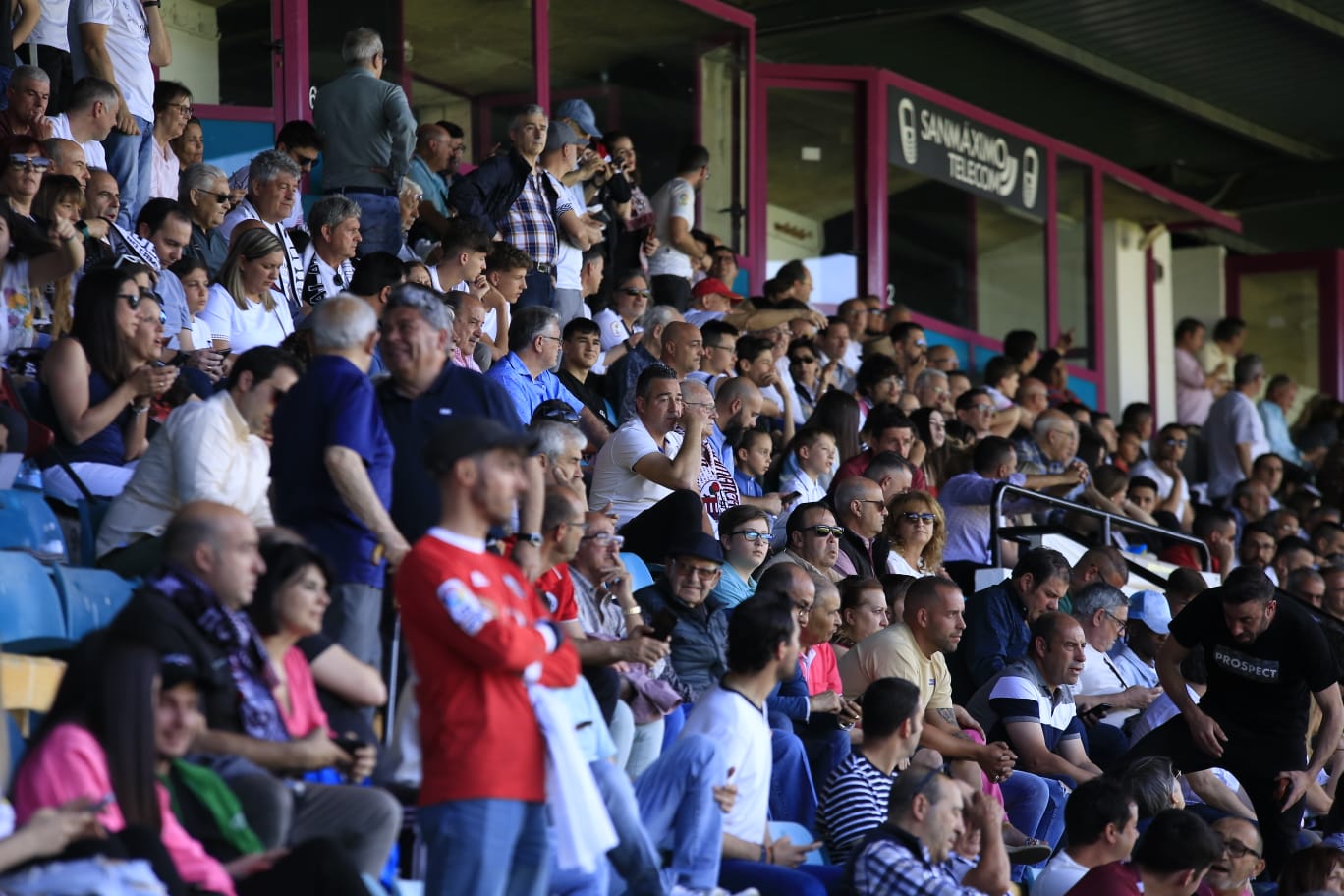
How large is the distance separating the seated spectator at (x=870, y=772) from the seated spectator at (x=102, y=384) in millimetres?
2403

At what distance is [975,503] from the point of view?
10242mm

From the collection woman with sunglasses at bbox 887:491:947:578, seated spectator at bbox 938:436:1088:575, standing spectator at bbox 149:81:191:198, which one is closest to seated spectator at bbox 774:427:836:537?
woman with sunglasses at bbox 887:491:947:578

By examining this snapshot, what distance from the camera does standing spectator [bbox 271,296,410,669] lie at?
5219 mm

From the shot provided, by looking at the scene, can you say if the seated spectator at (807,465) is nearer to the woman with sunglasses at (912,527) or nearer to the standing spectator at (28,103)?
the woman with sunglasses at (912,527)

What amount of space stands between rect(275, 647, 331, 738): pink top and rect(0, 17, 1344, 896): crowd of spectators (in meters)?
0.01

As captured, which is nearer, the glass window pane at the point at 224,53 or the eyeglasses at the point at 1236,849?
the eyeglasses at the point at 1236,849

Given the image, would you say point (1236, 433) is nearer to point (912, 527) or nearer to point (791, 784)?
point (912, 527)

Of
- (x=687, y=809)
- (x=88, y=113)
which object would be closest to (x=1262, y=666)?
(x=687, y=809)

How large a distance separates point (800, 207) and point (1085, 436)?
332 centimetres

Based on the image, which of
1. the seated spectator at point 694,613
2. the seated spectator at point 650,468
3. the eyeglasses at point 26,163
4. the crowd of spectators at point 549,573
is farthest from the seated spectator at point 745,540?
the eyeglasses at point 26,163

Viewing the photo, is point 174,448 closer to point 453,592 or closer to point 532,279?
point 453,592

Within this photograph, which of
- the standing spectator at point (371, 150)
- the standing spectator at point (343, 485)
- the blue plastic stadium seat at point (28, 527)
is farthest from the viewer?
the standing spectator at point (371, 150)

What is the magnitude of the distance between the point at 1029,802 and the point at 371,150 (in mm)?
5011

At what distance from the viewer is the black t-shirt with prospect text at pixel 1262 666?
777 cm
